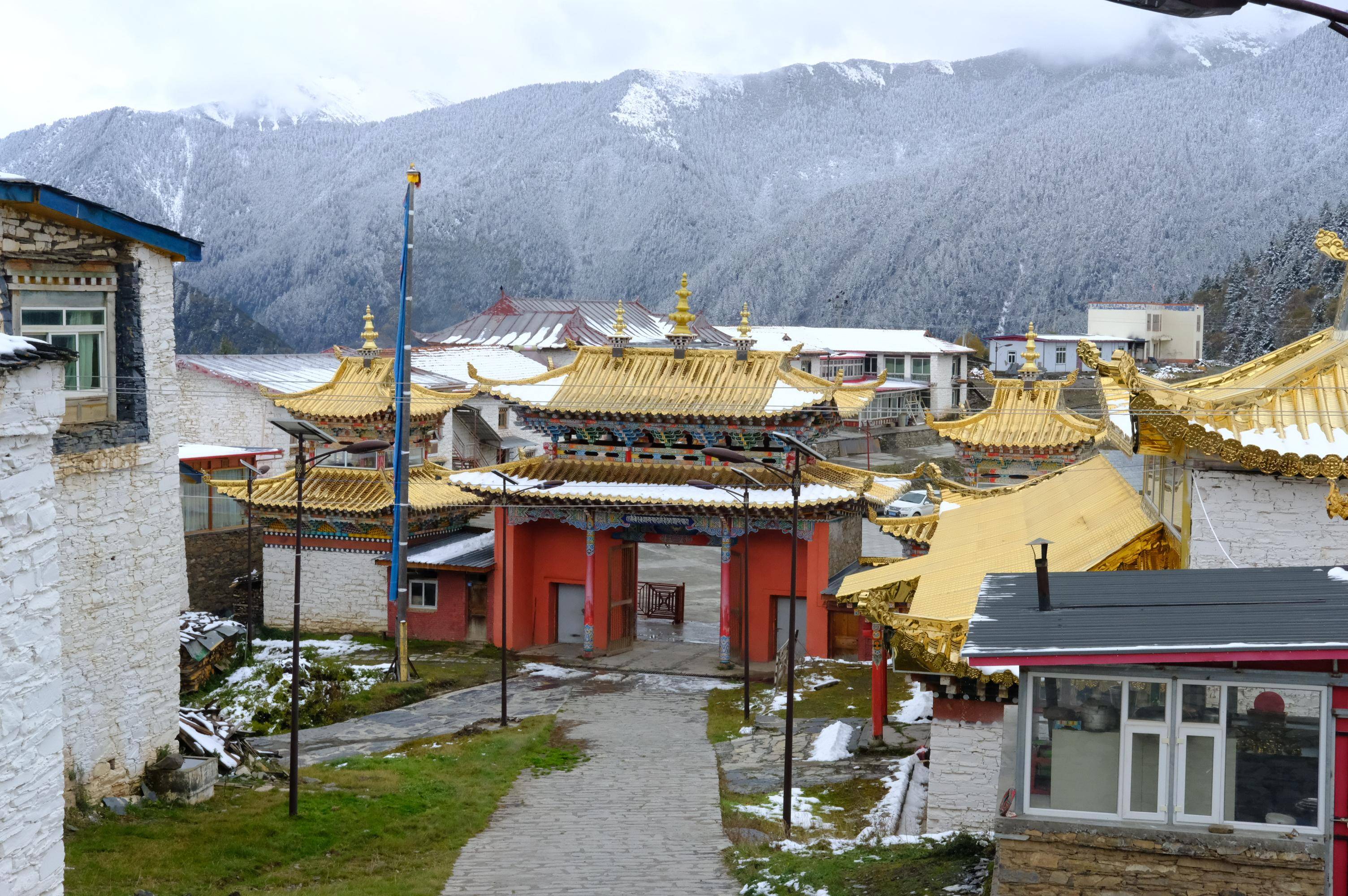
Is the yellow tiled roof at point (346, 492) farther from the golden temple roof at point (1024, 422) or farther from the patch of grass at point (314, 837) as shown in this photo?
the golden temple roof at point (1024, 422)

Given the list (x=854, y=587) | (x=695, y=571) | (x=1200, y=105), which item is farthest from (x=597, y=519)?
(x=1200, y=105)

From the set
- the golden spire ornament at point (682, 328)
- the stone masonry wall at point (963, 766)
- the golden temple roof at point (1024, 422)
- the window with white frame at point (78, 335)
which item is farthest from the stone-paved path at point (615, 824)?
the golden temple roof at point (1024, 422)

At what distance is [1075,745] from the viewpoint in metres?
9.00

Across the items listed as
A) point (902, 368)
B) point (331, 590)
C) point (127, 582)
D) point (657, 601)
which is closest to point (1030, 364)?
point (657, 601)

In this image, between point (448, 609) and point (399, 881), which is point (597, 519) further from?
point (399, 881)

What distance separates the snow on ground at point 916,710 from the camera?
21.2 meters

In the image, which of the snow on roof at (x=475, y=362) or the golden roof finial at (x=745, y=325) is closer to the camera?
the golden roof finial at (x=745, y=325)

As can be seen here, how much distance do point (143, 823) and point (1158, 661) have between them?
11494 millimetres

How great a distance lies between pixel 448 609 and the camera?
98.9 ft

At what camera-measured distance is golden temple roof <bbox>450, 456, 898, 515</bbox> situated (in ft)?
89.3

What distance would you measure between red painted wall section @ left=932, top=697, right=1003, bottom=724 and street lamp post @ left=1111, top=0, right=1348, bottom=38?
9.22 m

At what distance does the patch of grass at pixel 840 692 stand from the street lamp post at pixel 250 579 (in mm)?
11787

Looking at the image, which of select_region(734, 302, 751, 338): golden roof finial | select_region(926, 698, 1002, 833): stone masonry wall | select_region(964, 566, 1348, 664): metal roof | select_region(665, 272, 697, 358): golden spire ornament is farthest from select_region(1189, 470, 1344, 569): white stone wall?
select_region(734, 302, 751, 338): golden roof finial

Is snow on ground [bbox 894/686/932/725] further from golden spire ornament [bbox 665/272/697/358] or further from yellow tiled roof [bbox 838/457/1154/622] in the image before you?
golden spire ornament [bbox 665/272/697/358]
